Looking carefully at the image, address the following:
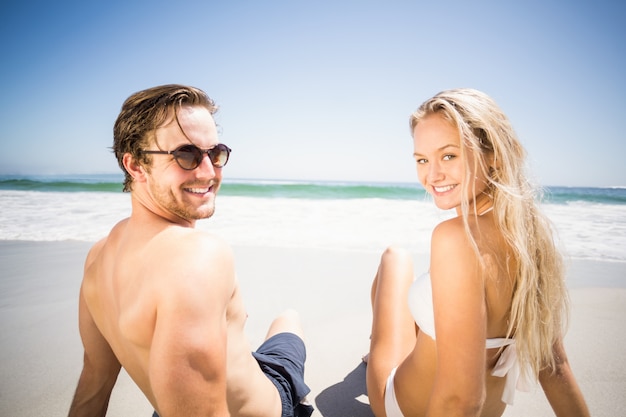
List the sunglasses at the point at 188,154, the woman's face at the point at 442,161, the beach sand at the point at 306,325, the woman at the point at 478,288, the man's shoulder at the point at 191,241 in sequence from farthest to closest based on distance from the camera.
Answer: the beach sand at the point at 306,325 < the woman's face at the point at 442,161 < the sunglasses at the point at 188,154 < the woman at the point at 478,288 < the man's shoulder at the point at 191,241

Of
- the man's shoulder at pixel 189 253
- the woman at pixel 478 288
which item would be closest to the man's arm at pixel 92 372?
the man's shoulder at pixel 189 253

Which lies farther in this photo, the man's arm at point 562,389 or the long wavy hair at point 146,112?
the man's arm at point 562,389

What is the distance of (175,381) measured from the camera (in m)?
1.05

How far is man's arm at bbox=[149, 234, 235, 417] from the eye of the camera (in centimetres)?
104

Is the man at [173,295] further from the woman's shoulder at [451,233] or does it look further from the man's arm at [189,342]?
the woman's shoulder at [451,233]

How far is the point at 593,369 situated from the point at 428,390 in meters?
2.18

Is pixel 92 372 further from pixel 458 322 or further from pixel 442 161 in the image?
pixel 442 161

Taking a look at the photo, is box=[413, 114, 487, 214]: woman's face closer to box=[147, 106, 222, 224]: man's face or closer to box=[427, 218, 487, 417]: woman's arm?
box=[427, 218, 487, 417]: woman's arm

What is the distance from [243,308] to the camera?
159cm

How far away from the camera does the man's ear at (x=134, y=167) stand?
5.29 feet

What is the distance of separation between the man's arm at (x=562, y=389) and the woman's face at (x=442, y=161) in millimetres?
1008

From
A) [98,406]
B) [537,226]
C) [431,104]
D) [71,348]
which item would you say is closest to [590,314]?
[537,226]

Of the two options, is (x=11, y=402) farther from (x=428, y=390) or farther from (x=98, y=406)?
(x=428, y=390)

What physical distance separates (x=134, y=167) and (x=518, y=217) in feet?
6.46
